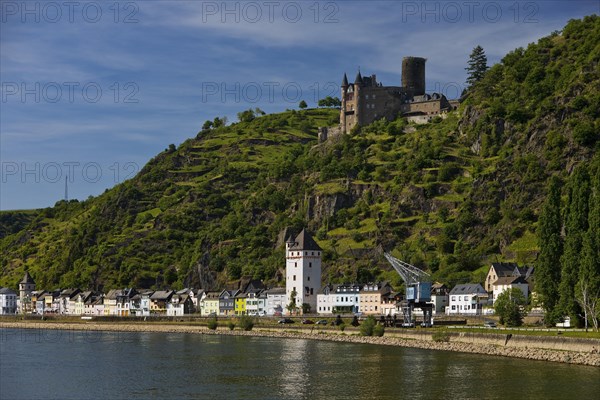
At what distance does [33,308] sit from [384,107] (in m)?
82.2

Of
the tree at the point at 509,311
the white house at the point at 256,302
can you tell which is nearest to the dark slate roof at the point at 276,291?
the white house at the point at 256,302

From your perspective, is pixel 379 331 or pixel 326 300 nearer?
pixel 379 331

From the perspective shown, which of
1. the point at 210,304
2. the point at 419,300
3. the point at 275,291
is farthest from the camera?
the point at 210,304

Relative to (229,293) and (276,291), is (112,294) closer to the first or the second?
(229,293)

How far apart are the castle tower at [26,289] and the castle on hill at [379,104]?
71.9 metres

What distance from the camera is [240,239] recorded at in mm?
167875

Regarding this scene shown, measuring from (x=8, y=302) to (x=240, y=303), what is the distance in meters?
63.4

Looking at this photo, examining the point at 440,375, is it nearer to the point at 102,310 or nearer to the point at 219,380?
the point at 219,380

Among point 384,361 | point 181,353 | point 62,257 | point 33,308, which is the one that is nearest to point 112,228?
point 62,257

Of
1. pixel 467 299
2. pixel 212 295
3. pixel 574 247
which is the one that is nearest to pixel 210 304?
pixel 212 295

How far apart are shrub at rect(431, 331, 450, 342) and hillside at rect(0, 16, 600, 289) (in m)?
41.3

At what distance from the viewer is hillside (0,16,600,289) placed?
137 metres

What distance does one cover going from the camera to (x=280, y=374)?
65312 mm

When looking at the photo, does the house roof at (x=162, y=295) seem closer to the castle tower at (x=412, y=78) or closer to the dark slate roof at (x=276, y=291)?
the dark slate roof at (x=276, y=291)
